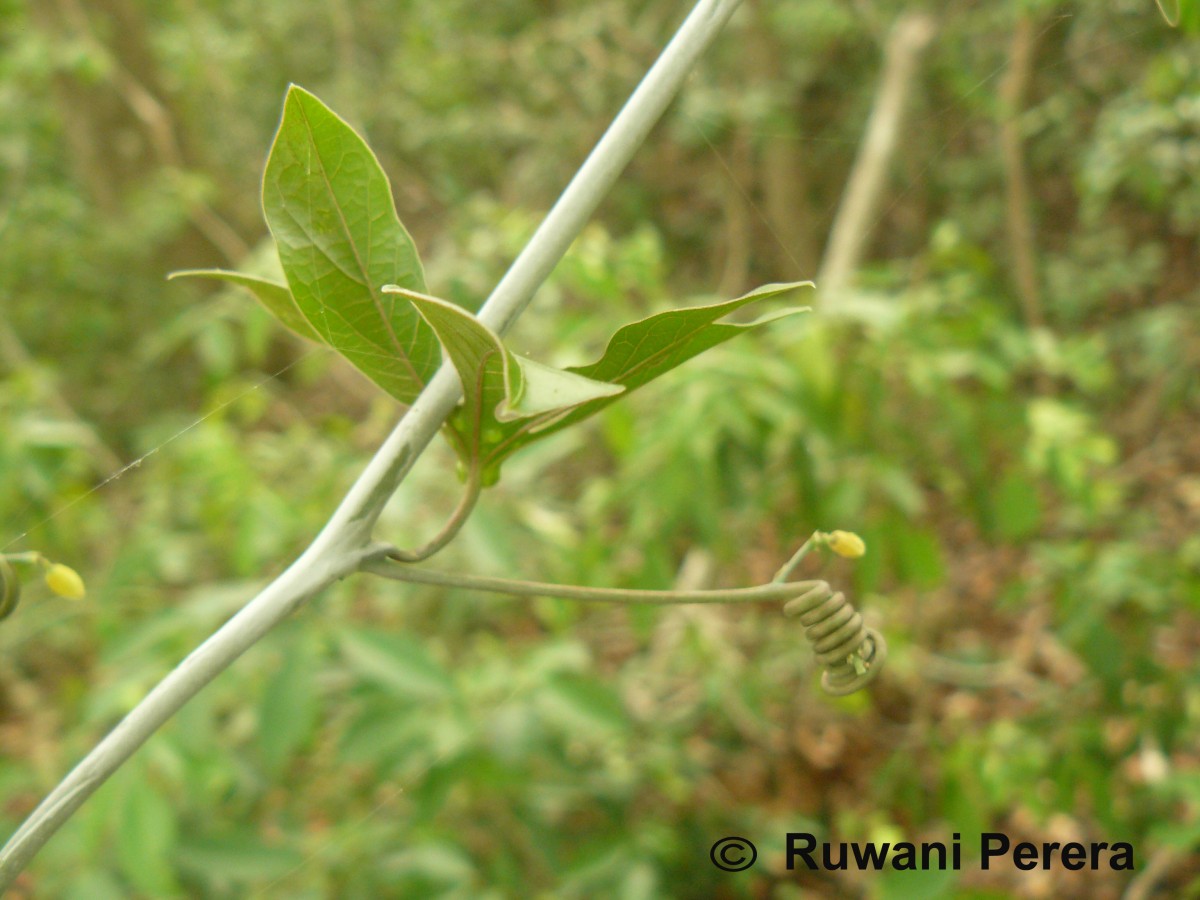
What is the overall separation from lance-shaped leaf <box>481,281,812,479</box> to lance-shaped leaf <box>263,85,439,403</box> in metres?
0.04

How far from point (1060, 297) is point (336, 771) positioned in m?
2.26

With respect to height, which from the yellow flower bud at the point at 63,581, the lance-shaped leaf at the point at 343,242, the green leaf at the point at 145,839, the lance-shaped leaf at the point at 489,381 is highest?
the lance-shaped leaf at the point at 343,242

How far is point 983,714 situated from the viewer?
1880 mm

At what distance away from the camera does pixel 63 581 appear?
296 millimetres

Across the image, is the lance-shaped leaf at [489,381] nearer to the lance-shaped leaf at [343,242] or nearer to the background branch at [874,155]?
the lance-shaped leaf at [343,242]

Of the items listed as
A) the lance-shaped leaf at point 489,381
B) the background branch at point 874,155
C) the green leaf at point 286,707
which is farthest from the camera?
the green leaf at point 286,707

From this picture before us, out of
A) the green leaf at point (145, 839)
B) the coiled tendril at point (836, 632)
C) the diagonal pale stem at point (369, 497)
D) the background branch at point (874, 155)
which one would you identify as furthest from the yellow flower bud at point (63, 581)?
the green leaf at point (145, 839)

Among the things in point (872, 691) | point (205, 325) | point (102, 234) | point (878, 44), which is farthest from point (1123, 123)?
point (102, 234)

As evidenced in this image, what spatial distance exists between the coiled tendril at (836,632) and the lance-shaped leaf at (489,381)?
9 centimetres

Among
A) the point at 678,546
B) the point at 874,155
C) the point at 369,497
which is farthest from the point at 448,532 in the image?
the point at 678,546

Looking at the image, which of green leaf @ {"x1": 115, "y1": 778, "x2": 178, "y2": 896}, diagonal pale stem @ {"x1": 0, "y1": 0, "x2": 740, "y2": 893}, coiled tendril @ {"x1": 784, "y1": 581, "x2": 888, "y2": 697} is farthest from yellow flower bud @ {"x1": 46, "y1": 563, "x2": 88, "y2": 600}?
green leaf @ {"x1": 115, "y1": 778, "x2": 178, "y2": 896}

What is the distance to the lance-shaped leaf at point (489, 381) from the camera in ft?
0.73

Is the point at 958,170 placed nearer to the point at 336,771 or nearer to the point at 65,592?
the point at 336,771

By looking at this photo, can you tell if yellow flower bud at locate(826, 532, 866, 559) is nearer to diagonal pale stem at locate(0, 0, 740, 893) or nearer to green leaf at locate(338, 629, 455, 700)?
diagonal pale stem at locate(0, 0, 740, 893)
